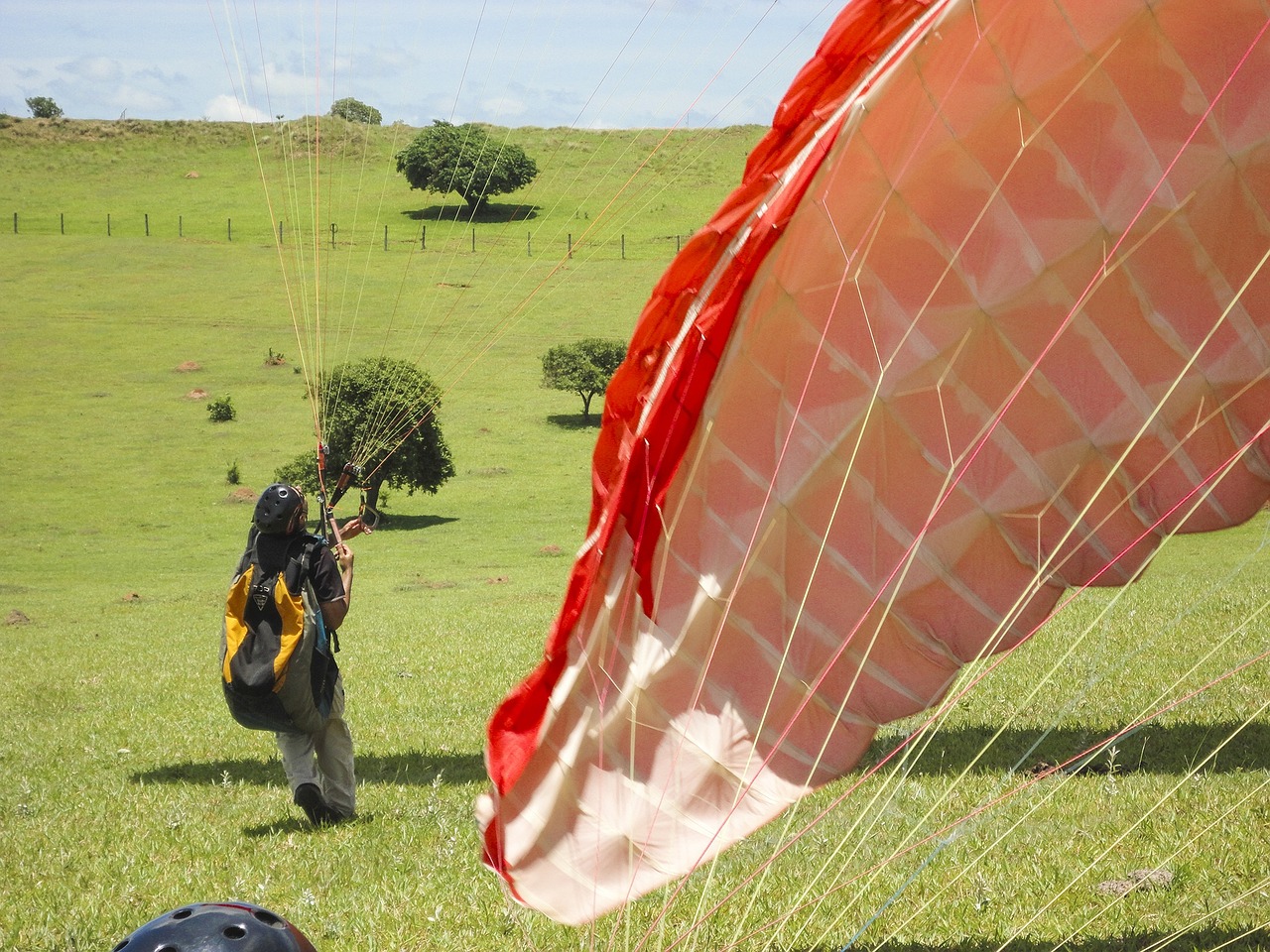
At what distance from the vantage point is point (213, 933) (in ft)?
8.87

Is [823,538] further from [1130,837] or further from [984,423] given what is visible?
[1130,837]

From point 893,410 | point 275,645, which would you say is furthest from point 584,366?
point 893,410

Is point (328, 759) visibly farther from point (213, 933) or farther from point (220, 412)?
point (220, 412)

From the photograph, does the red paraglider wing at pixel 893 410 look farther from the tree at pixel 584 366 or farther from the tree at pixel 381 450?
the tree at pixel 584 366

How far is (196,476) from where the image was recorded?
32531 mm

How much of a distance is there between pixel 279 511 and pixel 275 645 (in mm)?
608

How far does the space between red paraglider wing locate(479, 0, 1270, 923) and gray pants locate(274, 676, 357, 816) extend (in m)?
2.29

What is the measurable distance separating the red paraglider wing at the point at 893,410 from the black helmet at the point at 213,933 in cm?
133

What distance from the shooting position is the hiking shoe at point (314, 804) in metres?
6.25

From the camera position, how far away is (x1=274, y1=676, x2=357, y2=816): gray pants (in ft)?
20.5

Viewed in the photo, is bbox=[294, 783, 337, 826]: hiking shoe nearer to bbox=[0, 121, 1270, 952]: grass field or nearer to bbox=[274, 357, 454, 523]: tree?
bbox=[0, 121, 1270, 952]: grass field

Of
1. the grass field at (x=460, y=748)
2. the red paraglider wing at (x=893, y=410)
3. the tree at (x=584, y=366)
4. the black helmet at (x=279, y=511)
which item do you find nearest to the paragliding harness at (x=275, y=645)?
the black helmet at (x=279, y=511)

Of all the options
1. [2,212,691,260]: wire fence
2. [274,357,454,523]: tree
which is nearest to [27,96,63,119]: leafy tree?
[2,212,691,260]: wire fence

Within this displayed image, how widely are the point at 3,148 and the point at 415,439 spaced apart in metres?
57.3
